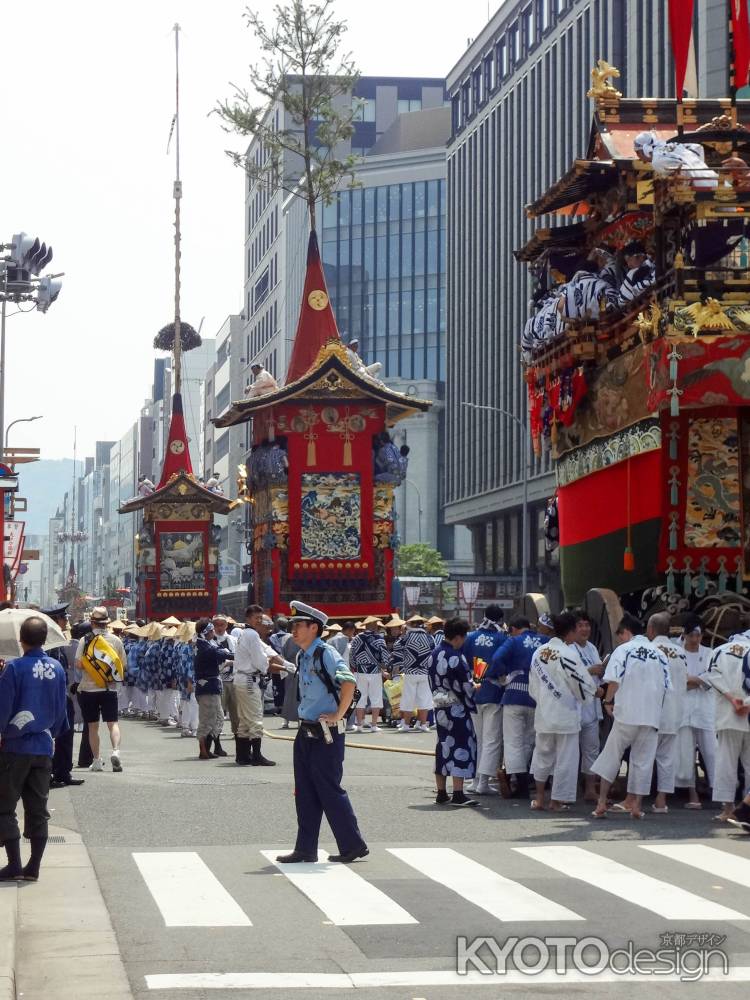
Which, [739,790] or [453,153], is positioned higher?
[453,153]

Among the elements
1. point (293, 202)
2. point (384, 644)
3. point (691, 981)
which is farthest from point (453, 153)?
point (691, 981)

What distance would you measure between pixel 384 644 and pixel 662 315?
44.4 feet

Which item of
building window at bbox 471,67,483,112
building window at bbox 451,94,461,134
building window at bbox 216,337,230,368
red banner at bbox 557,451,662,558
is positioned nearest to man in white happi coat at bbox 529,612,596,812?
red banner at bbox 557,451,662,558

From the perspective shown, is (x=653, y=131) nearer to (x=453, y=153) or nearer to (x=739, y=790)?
(x=739, y=790)

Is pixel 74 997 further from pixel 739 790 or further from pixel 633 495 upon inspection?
pixel 633 495

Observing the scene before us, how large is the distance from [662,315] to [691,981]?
337 inches

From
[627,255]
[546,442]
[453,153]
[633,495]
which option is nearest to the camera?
[633,495]

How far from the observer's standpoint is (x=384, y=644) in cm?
2792

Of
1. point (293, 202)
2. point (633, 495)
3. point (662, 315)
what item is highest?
point (293, 202)

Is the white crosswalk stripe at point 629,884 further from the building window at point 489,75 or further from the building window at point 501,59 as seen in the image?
the building window at point 489,75

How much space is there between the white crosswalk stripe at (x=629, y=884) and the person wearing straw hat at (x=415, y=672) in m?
14.0

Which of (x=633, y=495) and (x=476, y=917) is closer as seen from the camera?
(x=476, y=917)

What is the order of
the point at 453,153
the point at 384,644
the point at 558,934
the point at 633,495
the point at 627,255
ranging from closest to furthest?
the point at 558,934 → the point at 633,495 → the point at 627,255 → the point at 384,644 → the point at 453,153

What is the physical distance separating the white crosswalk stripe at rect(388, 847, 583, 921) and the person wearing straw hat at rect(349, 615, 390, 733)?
1464 centimetres
